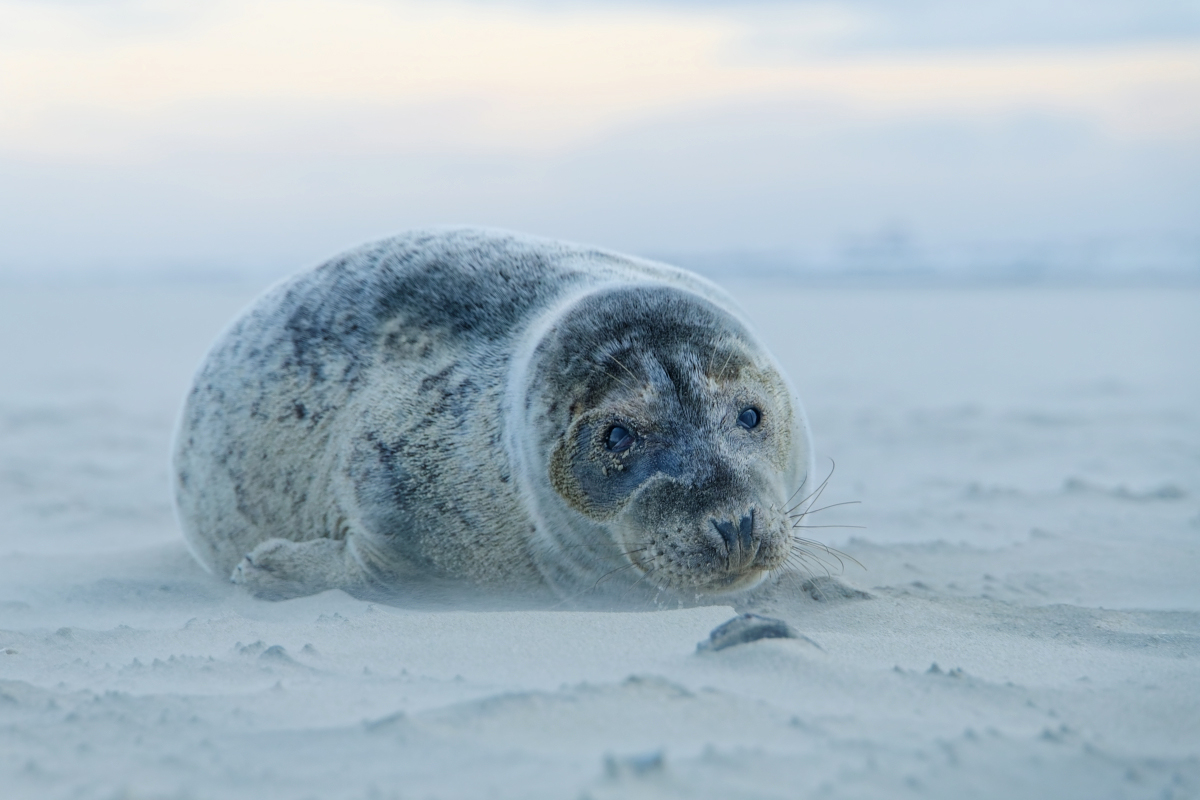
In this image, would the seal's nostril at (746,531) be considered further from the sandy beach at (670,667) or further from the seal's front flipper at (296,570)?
the seal's front flipper at (296,570)

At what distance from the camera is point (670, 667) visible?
2240 mm

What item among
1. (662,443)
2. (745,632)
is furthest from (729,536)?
(745,632)

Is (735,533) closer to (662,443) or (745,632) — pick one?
(662,443)

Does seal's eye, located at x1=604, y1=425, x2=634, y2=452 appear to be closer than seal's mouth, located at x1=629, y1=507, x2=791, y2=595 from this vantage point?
No

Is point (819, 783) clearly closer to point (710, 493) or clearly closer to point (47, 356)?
point (710, 493)

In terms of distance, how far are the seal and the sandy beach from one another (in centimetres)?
25

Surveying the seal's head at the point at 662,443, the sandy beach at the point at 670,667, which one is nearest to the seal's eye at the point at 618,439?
the seal's head at the point at 662,443

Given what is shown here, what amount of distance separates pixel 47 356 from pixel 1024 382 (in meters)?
8.72

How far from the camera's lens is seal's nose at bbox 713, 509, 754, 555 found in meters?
2.90

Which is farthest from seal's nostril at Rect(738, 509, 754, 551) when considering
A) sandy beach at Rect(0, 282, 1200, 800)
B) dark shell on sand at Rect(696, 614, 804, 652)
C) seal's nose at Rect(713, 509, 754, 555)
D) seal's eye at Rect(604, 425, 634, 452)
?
dark shell on sand at Rect(696, 614, 804, 652)

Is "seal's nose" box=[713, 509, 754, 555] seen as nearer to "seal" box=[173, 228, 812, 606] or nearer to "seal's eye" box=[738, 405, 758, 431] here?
"seal" box=[173, 228, 812, 606]

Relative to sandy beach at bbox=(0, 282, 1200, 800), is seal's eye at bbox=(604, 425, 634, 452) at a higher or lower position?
Answer: higher

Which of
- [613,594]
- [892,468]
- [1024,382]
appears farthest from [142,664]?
[1024,382]

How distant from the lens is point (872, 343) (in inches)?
481
